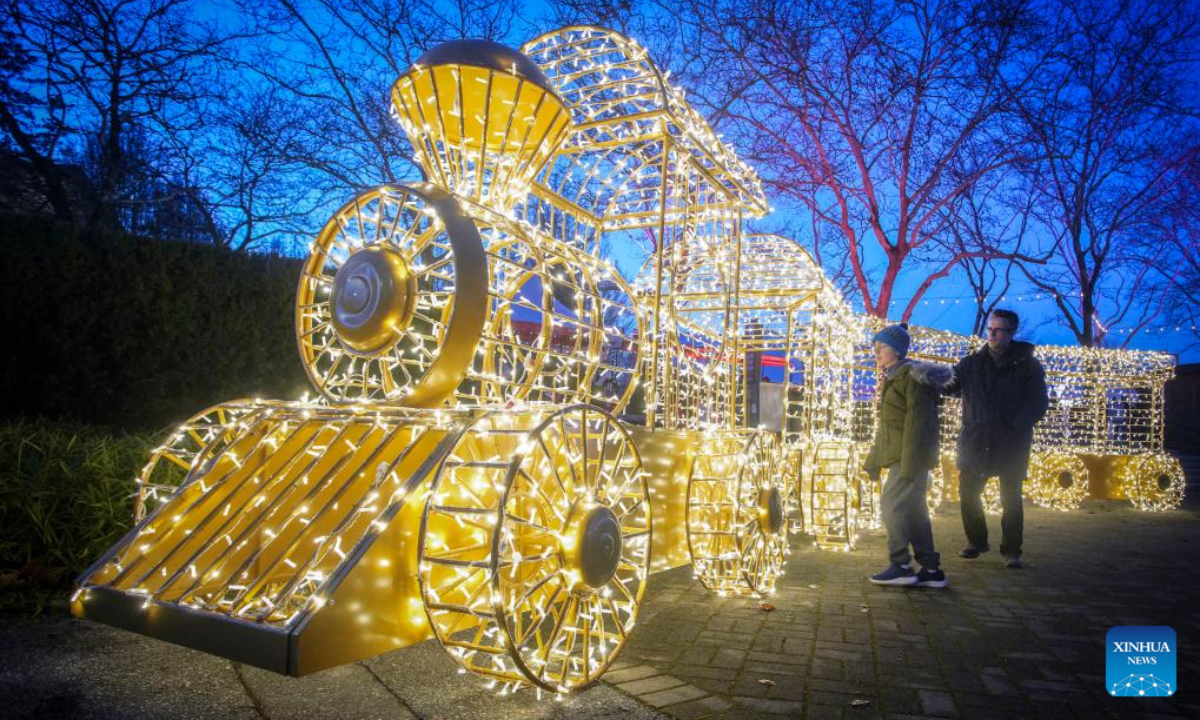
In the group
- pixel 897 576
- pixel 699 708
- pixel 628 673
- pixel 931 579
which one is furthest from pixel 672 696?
pixel 931 579

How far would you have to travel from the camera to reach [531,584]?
277 cm

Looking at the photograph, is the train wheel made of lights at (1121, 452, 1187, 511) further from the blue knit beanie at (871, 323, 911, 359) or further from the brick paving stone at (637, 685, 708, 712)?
the brick paving stone at (637, 685, 708, 712)

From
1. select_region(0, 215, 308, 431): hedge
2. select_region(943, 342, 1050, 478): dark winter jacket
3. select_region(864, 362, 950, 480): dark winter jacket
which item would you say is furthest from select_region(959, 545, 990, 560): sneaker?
select_region(0, 215, 308, 431): hedge

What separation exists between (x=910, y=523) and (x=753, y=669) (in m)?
2.56

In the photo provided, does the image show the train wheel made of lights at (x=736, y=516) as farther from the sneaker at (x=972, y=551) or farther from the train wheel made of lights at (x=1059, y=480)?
the train wheel made of lights at (x=1059, y=480)

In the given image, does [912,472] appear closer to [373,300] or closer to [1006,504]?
[1006,504]

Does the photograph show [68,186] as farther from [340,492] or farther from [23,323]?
[340,492]

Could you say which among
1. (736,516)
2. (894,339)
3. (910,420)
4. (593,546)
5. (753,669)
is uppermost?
(894,339)

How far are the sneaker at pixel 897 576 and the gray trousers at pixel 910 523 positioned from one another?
43 mm

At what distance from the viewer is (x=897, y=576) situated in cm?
544

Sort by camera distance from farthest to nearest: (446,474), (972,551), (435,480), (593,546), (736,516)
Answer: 1. (972,551)
2. (736,516)
3. (593,546)
4. (446,474)
5. (435,480)

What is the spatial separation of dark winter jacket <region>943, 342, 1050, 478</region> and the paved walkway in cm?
121

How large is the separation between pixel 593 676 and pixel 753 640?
4.64 ft

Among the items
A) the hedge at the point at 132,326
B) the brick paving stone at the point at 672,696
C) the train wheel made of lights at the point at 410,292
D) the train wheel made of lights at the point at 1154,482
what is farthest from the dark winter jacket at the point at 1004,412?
the train wheel made of lights at the point at 1154,482
